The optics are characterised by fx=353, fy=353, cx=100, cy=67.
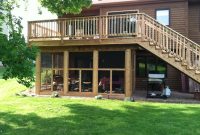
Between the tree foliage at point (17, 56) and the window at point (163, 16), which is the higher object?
the window at point (163, 16)

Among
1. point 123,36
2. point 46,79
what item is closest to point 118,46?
point 123,36

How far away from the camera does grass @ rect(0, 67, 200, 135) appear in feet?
34.7

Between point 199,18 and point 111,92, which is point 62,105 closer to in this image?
point 111,92

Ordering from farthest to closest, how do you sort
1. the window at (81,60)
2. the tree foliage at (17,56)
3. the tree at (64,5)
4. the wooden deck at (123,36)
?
the window at (81,60) < the tree at (64,5) < the wooden deck at (123,36) < the tree foliage at (17,56)

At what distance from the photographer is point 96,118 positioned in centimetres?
1231

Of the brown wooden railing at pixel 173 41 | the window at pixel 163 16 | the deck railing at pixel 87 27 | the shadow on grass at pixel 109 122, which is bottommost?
the shadow on grass at pixel 109 122

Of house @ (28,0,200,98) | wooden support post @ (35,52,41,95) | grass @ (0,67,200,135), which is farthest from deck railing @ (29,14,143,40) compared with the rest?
grass @ (0,67,200,135)

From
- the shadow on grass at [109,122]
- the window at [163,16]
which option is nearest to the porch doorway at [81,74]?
the window at [163,16]

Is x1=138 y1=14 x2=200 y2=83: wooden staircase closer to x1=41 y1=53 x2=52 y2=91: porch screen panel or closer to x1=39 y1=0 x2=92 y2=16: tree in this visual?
x1=39 y1=0 x2=92 y2=16: tree

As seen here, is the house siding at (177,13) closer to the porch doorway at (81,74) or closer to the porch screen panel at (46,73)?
the porch doorway at (81,74)

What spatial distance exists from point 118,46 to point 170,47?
2716 millimetres

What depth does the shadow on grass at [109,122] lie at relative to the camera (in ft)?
34.4

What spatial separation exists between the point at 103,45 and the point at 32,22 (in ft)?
→ 14.5

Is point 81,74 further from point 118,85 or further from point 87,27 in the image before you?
point 87,27
